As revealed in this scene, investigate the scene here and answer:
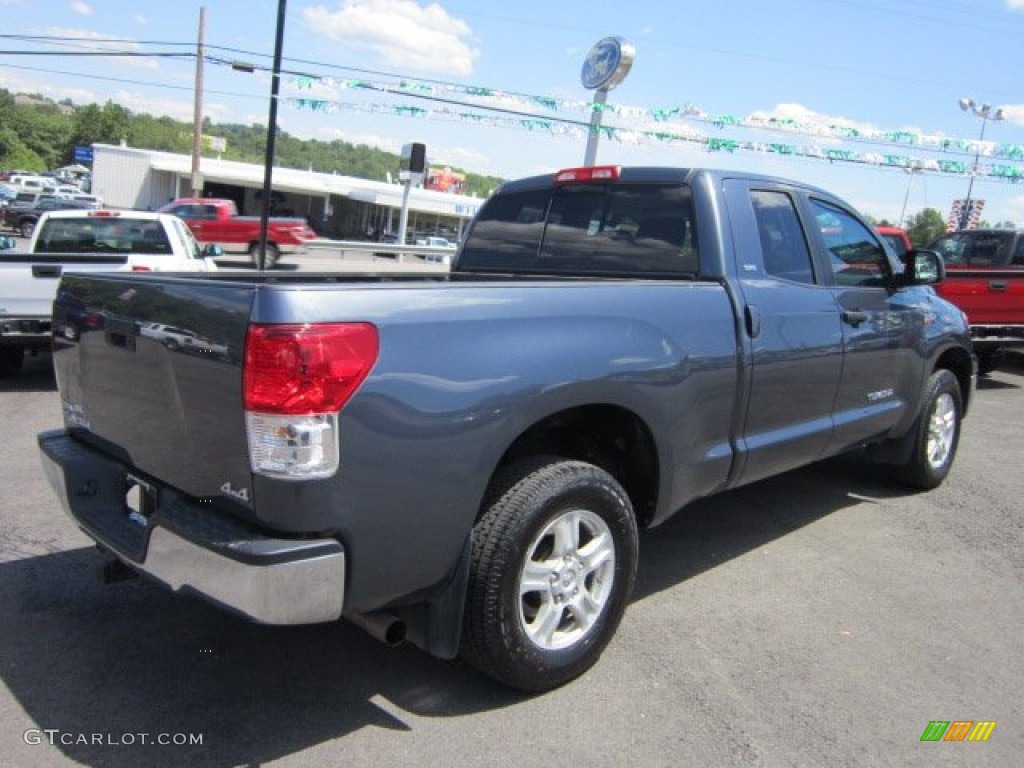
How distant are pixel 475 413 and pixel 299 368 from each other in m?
0.59

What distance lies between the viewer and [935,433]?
5.83 metres

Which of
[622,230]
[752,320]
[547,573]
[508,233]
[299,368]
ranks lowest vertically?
[547,573]

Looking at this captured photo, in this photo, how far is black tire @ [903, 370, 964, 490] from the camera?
5.58 metres

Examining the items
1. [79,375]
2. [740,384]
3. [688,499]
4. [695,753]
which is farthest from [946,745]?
[79,375]

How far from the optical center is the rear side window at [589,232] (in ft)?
13.1

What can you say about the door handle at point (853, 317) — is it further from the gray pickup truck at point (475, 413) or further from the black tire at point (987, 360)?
the black tire at point (987, 360)

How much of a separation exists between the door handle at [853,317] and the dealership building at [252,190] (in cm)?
4763

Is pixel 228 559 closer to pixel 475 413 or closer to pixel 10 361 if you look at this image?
pixel 475 413

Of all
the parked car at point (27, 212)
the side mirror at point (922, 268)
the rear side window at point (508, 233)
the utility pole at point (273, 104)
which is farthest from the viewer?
the parked car at point (27, 212)

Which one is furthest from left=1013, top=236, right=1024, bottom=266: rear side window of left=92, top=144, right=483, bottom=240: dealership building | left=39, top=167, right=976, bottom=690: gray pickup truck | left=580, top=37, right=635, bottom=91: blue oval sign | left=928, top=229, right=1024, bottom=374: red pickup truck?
left=92, top=144, right=483, bottom=240: dealership building

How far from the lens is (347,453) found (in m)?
2.40

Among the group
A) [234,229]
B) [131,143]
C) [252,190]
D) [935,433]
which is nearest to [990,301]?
[935,433]

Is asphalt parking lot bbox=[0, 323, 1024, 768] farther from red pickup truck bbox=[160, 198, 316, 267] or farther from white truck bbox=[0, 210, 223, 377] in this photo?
red pickup truck bbox=[160, 198, 316, 267]

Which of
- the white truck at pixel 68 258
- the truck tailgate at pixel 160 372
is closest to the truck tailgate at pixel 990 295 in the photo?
the white truck at pixel 68 258
